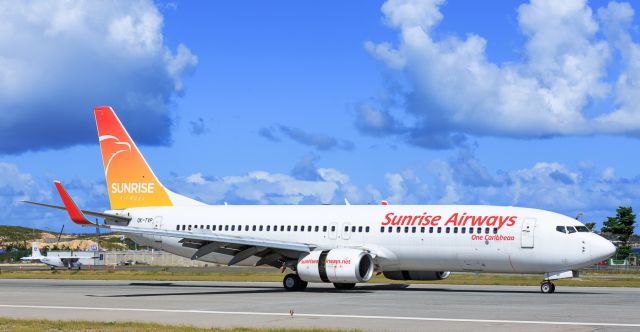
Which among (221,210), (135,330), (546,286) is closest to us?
(135,330)

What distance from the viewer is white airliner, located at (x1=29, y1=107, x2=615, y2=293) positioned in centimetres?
3812

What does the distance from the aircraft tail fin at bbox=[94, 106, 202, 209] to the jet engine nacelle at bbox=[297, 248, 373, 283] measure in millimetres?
12167

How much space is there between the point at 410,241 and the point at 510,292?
490 cm

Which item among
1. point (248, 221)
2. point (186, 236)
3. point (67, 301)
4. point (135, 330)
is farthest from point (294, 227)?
point (135, 330)

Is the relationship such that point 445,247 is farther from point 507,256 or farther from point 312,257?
point 312,257

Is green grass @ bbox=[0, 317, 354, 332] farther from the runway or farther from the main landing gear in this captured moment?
the main landing gear

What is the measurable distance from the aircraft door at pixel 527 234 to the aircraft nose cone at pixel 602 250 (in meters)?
2.54

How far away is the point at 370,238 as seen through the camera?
41312 millimetres

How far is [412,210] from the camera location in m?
41.2

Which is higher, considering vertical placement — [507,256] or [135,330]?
[507,256]

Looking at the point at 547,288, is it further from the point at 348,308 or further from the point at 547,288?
the point at 348,308

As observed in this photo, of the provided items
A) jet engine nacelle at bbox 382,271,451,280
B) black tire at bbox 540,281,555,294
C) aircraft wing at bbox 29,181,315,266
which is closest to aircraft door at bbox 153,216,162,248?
aircraft wing at bbox 29,181,315,266

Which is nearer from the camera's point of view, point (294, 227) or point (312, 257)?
point (312, 257)

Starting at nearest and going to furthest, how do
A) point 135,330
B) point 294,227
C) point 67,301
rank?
1. point 135,330
2. point 67,301
3. point 294,227
